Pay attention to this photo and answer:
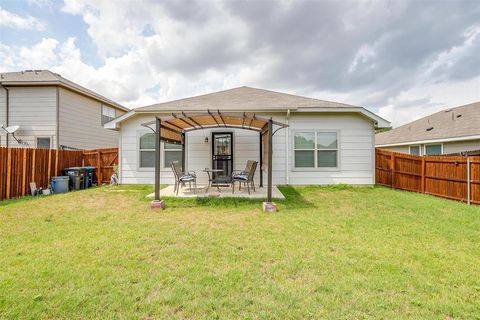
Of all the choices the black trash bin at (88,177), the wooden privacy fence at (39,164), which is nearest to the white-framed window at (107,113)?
the wooden privacy fence at (39,164)

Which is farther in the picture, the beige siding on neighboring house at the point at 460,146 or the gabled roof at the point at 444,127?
the gabled roof at the point at 444,127

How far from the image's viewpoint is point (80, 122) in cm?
1265

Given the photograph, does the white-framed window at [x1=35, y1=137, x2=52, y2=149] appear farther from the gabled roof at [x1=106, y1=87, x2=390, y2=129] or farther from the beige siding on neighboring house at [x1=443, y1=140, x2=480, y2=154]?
the beige siding on neighboring house at [x1=443, y1=140, x2=480, y2=154]

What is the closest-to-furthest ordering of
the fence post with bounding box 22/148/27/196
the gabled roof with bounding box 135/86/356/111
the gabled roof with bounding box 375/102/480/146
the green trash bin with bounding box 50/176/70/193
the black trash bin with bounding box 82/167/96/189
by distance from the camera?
1. the fence post with bounding box 22/148/27/196
2. the green trash bin with bounding box 50/176/70/193
3. the gabled roof with bounding box 135/86/356/111
4. the black trash bin with bounding box 82/167/96/189
5. the gabled roof with bounding box 375/102/480/146

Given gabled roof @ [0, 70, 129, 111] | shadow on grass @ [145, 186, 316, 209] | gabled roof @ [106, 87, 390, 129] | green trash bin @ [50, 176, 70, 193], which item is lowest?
shadow on grass @ [145, 186, 316, 209]

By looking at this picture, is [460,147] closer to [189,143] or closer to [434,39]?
[434,39]

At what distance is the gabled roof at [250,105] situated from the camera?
877 cm

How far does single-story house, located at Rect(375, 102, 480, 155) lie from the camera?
11.9m

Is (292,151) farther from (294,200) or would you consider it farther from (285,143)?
(294,200)

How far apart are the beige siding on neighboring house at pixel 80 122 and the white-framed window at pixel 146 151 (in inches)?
202

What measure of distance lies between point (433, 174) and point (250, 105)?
6777 mm

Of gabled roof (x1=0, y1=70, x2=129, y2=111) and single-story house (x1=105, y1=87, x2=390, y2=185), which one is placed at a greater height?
gabled roof (x1=0, y1=70, x2=129, y2=111)

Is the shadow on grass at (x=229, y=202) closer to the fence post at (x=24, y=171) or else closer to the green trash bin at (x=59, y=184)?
the green trash bin at (x=59, y=184)

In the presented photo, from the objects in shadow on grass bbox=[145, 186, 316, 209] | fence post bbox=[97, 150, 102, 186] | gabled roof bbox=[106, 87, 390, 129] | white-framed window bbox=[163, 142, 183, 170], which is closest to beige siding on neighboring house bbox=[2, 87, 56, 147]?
fence post bbox=[97, 150, 102, 186]
